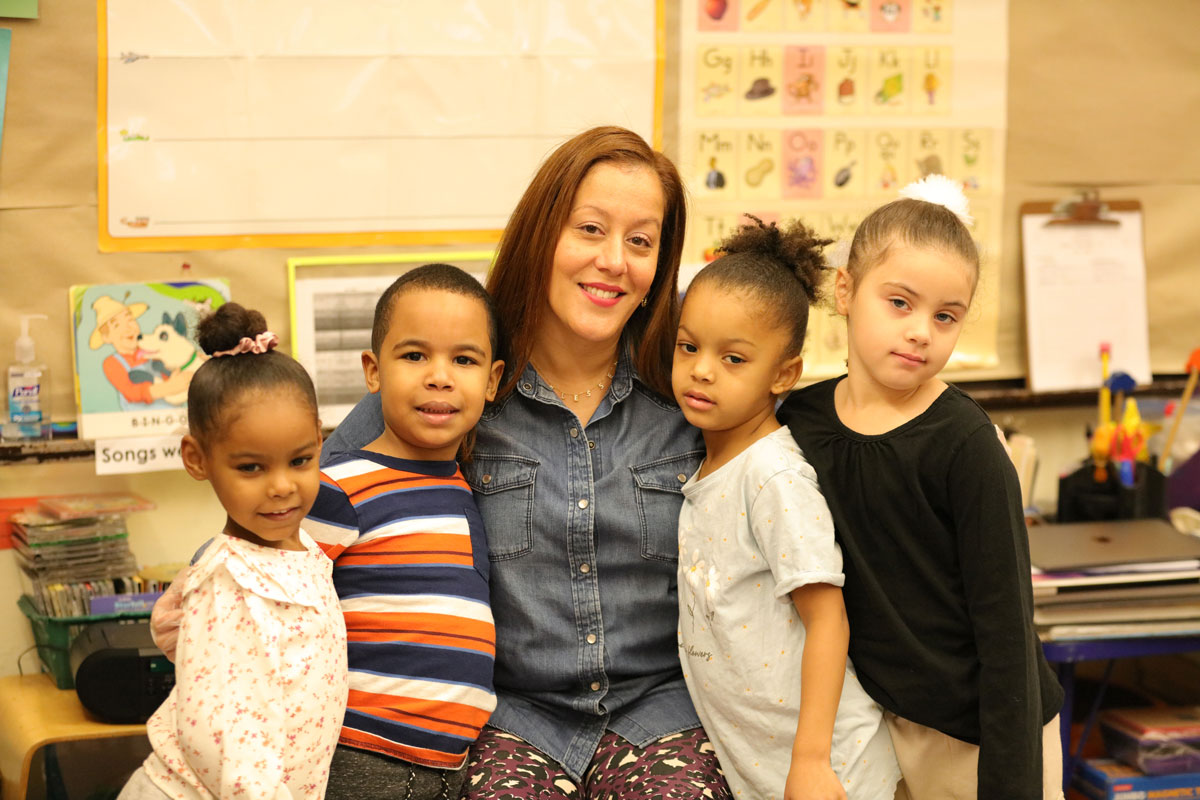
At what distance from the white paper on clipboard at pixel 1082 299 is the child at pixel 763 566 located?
4.33 ft

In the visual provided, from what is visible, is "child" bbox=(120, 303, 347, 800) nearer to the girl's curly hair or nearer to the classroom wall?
the girl's curly hair

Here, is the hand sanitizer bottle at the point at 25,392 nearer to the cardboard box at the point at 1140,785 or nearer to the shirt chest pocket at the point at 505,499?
the shirt chest pocket at the point at 505,499

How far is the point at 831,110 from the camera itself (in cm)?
247

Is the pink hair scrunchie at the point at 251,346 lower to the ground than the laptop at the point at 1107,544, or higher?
higher

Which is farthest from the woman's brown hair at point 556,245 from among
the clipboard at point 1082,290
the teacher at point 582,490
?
the clipboard at point 1082,290

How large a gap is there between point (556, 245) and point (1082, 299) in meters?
1.64

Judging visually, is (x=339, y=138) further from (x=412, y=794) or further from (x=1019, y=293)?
(x=1019, y=293)

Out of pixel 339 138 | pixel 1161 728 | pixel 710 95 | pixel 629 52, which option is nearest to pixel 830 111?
pixel 710 95

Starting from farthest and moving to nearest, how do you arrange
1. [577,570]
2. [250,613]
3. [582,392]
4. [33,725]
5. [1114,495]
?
[1114,495]
[33,725]
[582,392]
[577,570]
[250,613]

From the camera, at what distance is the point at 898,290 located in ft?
4.41

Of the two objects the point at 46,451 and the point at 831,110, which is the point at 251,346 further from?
the point at 831,110

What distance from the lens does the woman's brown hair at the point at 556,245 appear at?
1.59 metres

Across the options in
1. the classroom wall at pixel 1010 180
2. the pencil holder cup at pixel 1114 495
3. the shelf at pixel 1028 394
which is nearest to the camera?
the classroom wall at pixel 1010 180

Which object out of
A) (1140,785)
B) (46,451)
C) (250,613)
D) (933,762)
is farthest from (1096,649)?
(46,451)
